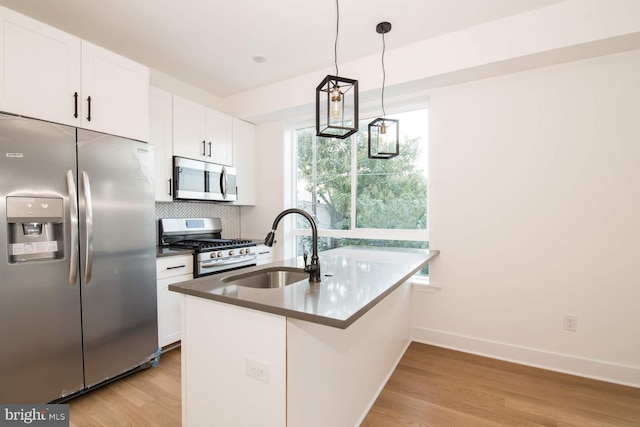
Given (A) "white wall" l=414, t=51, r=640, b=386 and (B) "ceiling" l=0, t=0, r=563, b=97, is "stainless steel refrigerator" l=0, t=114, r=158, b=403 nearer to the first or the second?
(B) "ceiling" l=0, t=0, r=563, b=97

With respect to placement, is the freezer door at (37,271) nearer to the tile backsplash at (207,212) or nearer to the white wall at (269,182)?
the tile backsplash at (207,212)

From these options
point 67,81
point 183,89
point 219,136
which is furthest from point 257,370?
point 183,89

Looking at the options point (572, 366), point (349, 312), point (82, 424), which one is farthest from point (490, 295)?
point (82, 424)

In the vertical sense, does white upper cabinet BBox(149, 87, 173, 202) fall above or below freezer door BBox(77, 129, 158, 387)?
above

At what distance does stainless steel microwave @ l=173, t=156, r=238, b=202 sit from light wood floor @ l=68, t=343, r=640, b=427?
162 centimetres

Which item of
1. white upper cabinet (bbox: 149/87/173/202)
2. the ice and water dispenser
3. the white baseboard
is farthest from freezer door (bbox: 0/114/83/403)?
the white baseboard

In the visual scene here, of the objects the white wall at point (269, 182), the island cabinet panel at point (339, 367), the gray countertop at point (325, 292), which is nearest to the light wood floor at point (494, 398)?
the island cabinet panel at point (339, 367)

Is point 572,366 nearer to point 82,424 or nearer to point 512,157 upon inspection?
point 512,157

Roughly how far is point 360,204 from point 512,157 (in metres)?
1.53

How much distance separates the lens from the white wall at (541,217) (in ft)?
7.32

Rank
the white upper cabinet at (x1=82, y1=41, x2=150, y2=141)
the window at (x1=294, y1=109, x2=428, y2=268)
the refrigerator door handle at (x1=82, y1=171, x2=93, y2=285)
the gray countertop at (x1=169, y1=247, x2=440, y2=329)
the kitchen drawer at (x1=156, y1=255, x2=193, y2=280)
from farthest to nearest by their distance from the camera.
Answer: the window at (x1=294, y1=109, x2=428, y2=268)
the kitchen drawer at (x1=156, y1=255, x2=193, y2=280)
the white upper cabinet at (x1=82, y1=41, x2=150, y2=141)
the refrigerator door handle at (x1=82, y1=171, x2=93, y2=285)
the gray countertop at (x1=169, y1=247, x2=440, y2=329)

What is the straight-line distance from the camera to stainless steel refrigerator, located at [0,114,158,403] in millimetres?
1717

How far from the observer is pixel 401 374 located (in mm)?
2361

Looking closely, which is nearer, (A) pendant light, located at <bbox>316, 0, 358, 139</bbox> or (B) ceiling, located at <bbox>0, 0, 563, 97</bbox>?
(A) pendant light, located at <bbox>316, 0, 358, 139</bbox>
